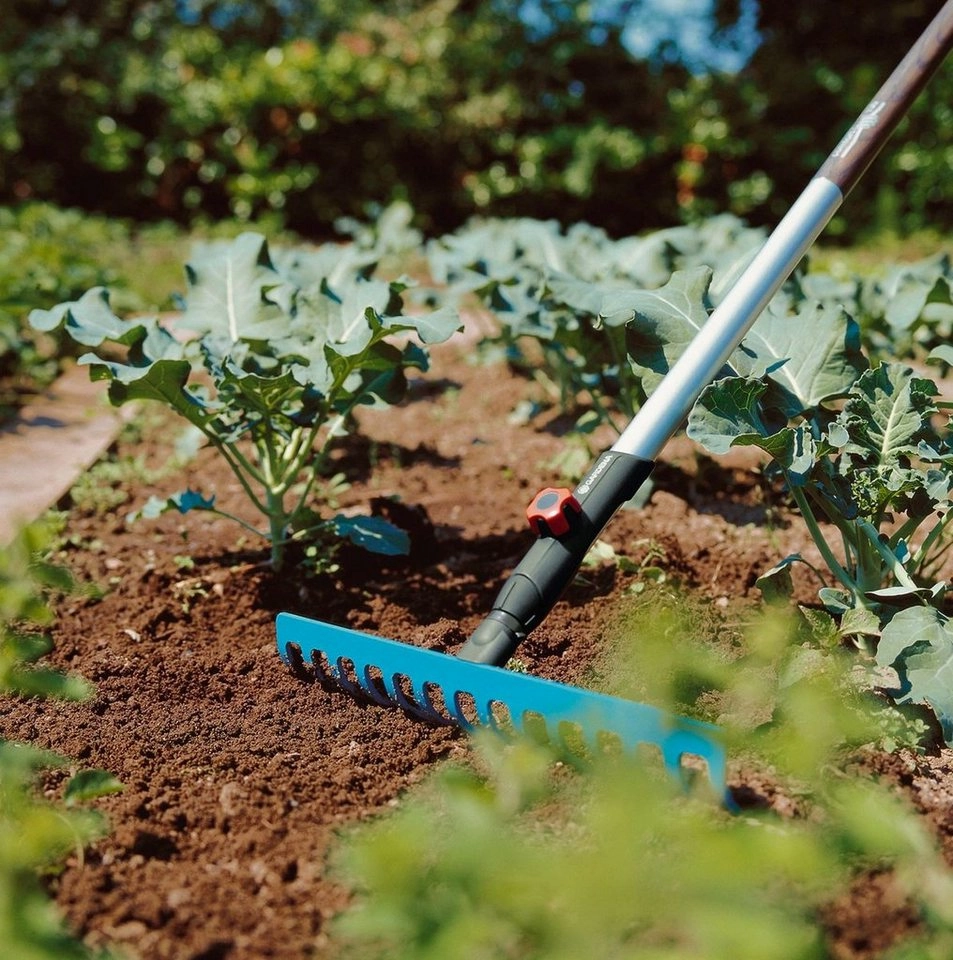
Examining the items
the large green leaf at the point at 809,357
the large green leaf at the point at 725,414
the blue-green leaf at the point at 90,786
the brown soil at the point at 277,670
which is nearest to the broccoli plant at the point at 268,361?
the brown soil at the point at 277,670

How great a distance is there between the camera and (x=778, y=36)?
9672mm

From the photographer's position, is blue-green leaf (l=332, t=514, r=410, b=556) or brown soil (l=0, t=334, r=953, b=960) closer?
brown soil (l=0, t=334, r=953, b=960)

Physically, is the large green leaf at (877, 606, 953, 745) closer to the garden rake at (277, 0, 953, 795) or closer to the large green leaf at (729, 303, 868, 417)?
the garden rake at (277, 0, 953, 795)

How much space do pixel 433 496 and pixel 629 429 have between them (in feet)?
4.13

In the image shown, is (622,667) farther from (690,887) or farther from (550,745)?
(690,887)

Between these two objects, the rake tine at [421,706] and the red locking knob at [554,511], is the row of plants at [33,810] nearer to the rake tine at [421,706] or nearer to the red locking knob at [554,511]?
the rake tine at [421,706]

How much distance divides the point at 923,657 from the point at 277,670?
4.18 feet

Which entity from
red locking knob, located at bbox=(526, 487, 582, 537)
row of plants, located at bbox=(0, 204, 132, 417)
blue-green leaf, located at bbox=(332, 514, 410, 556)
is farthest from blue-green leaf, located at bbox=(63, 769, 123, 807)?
row of plants, located at bbox=(0, 204, 132, 417)

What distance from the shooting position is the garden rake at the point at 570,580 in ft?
5.31

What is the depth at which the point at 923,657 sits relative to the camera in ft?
5.83

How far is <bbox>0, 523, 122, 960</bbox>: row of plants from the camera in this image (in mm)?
1152

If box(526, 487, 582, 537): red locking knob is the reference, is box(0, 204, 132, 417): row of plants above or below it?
below

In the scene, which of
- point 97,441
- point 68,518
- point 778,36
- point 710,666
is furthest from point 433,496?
point 778,36

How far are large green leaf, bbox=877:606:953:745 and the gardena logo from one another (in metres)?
0.60
